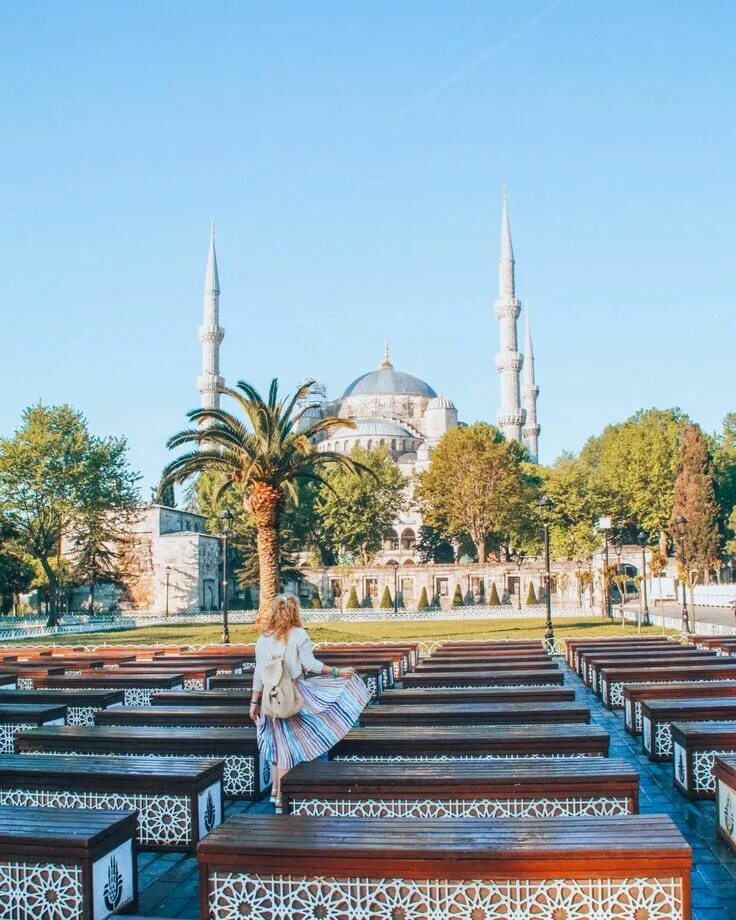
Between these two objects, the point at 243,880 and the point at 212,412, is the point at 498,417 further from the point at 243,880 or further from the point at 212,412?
the point at 243,880

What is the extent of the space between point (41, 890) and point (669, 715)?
5796 mm

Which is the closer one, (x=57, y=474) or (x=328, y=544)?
(x=57, y=474)

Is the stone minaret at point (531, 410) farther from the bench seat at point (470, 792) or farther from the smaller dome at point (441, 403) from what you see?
the bench seat at point (470, 792)

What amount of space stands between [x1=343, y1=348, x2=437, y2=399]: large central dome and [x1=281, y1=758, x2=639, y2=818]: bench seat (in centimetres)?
9560

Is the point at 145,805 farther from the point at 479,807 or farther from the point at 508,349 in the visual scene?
the point at 508,349

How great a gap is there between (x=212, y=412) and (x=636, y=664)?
543 inches

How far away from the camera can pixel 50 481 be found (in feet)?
136

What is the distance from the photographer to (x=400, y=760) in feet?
21.7

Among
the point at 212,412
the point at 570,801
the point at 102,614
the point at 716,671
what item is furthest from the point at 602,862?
the point at 102,614

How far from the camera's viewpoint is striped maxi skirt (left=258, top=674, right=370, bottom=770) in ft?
20.4

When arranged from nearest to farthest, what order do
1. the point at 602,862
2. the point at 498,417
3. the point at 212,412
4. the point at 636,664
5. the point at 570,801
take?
the point at 602,862 → the point at 570,801 → the point at 636,664 → the point at 212,412 → the point at 498,417

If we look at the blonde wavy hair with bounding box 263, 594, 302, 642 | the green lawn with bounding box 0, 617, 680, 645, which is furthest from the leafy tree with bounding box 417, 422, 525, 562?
the blonde wavy hair with bounding box 263, 594, 302, 642

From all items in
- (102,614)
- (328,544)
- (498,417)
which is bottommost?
(102,614)

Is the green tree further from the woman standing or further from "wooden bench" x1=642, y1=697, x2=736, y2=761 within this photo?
the woman standing
